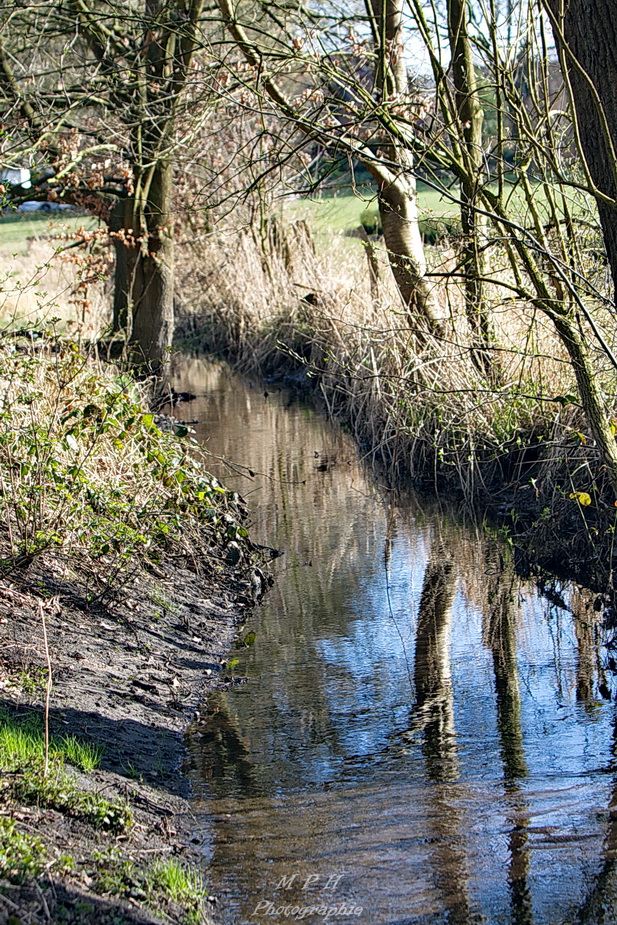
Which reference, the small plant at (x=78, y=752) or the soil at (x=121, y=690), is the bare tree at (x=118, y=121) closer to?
the soil at (x=121, y=690)

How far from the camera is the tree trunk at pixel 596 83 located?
462cm

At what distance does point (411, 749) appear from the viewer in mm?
4715

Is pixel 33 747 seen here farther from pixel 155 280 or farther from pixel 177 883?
pixel 155 280

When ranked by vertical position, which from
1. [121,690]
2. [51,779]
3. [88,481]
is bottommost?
[121,690]

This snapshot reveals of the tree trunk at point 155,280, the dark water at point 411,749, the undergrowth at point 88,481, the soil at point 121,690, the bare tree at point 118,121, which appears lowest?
the dark water at point 411,749

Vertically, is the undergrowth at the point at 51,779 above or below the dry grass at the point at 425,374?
below

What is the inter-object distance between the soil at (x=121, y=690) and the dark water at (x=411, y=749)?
18 cm

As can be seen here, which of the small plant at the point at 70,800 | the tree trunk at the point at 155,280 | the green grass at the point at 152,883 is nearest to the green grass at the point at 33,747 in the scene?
the small plant at the point at 70,800

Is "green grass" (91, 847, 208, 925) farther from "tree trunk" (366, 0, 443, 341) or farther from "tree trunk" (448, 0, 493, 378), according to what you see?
"tree trunk" (366, 0, 443, 341)

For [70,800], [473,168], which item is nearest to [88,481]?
[70,800]

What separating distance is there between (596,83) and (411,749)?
3.20 meters

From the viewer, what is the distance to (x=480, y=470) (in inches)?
372

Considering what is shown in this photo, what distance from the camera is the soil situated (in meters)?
3.17

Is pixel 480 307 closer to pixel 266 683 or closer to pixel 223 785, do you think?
pixel 266 683
